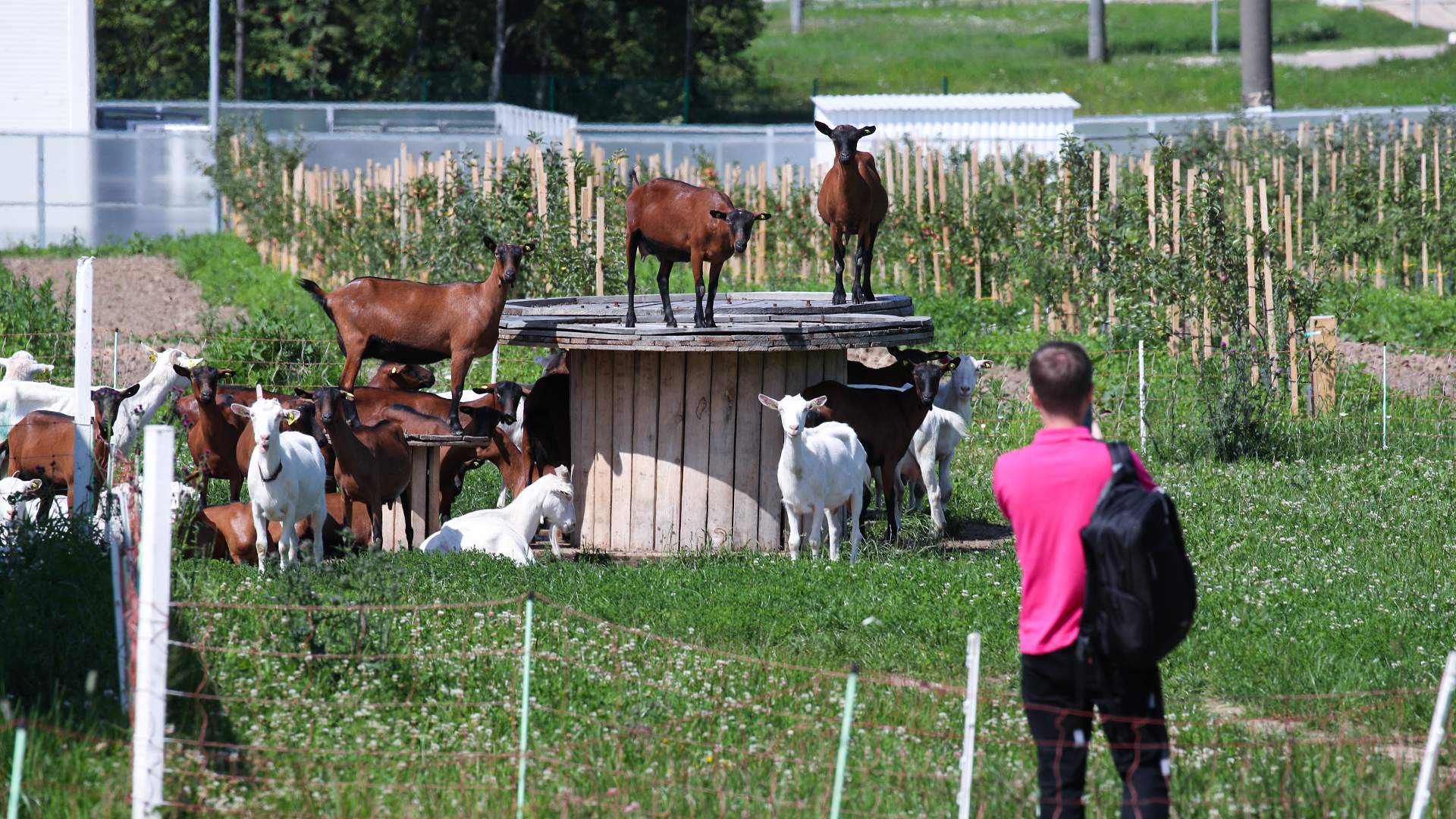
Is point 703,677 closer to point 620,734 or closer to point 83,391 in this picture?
point 620,734

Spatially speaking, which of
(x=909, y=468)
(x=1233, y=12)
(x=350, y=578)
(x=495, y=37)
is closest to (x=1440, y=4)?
(x=1233, y=12)

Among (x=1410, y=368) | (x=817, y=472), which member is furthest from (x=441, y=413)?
(x=1410, y=368)

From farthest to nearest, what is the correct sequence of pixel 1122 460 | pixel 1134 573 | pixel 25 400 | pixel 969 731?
pixel 25 400
pixel 969 731
pixel 1122 460
pixel 1134 573

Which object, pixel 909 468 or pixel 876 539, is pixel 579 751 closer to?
pixel 876 539

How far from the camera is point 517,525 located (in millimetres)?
11055

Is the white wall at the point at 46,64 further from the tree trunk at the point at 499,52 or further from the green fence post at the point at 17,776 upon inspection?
the green fence post at the point at 17,776

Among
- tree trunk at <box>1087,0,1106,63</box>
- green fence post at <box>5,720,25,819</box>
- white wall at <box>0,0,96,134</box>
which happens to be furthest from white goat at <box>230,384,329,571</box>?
tree trunk at <box>1087,0,1106,63</box>

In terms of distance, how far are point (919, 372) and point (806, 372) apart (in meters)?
0.81

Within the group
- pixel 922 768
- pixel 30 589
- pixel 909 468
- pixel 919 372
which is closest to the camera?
pixel 922 768

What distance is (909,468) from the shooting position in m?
12.7

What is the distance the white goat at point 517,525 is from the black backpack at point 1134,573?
5836mm

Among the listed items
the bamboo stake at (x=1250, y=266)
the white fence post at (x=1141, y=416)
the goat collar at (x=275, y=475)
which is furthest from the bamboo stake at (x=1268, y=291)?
the goat collar at (x=275, y=475)

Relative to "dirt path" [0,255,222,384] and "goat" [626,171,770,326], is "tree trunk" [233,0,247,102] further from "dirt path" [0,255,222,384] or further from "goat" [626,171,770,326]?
"goat" [626,171,770,326]

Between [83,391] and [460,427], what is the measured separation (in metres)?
2.80
